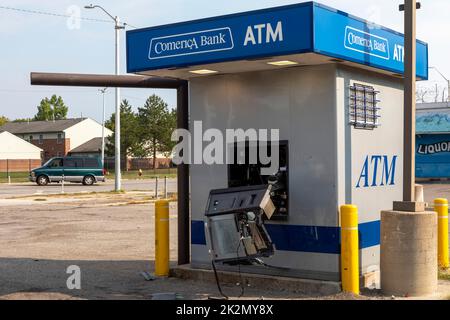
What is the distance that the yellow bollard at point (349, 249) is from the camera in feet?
24.4

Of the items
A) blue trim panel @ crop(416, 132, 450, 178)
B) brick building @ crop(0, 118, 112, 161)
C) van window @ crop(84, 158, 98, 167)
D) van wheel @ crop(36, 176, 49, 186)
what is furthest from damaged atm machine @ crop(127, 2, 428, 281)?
brick building @ crop(0, 118, 112, 161)

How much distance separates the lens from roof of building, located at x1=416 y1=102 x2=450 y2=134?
38.8 metres

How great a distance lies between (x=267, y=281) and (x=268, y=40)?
3.11 m

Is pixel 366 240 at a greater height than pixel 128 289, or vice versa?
pixel 366 240

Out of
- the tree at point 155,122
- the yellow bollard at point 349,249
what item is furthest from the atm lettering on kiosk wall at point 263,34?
the tree at point 155,122

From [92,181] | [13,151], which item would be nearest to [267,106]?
[92,181]

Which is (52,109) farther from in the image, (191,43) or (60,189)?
(191,43)

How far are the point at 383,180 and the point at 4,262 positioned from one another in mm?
6387

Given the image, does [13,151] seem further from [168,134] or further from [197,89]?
[197,89]

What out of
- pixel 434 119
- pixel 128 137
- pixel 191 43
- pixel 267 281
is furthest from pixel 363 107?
pixel 128 137

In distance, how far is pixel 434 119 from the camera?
39406 millimetres

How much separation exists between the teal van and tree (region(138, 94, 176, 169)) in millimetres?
32718

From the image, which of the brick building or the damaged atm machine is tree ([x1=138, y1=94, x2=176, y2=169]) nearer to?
the brick building

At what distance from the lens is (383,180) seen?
898 cm
